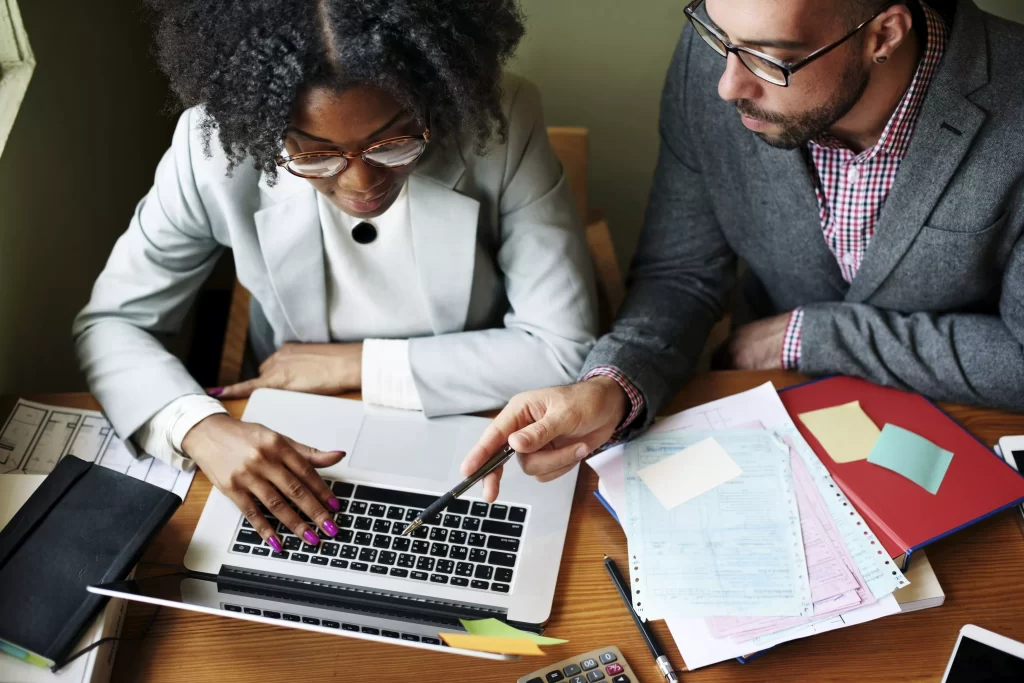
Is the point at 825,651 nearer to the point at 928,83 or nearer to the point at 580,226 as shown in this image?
the point at 580,226

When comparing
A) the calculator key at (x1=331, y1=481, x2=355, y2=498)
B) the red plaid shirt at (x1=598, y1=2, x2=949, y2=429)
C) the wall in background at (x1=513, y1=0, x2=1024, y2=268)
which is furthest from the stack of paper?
the wall in background at (x1=513, y1=0, x2=1024, y2=268)

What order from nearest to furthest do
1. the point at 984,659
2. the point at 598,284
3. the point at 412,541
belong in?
the point at 984,659 < the point at 412,541 < the point at 598,284

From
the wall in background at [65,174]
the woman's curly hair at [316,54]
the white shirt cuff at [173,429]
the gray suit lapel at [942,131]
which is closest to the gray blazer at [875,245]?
the gray suit lapel at [942,131]

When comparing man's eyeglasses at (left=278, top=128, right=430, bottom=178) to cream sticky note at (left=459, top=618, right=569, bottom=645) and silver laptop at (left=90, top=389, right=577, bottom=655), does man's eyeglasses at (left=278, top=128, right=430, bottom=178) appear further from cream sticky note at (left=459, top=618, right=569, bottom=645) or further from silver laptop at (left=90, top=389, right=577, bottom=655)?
cream sticky note at (left=459, top=618, right=569, bottom=645)

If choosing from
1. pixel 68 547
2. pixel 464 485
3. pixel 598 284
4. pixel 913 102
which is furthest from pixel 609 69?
pixel 68 547

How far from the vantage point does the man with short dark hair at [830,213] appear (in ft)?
3.93

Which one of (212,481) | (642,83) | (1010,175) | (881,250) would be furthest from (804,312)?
(212,481)

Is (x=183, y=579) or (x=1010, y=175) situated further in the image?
(x=1010, y=175)

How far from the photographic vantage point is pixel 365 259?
1367 mm

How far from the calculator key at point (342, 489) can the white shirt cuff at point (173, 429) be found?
21cm

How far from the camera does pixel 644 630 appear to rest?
1.09 m

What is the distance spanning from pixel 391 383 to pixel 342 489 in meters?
0.19

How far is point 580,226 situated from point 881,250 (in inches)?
18.1

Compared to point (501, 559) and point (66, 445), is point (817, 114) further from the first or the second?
point (66, 445)
